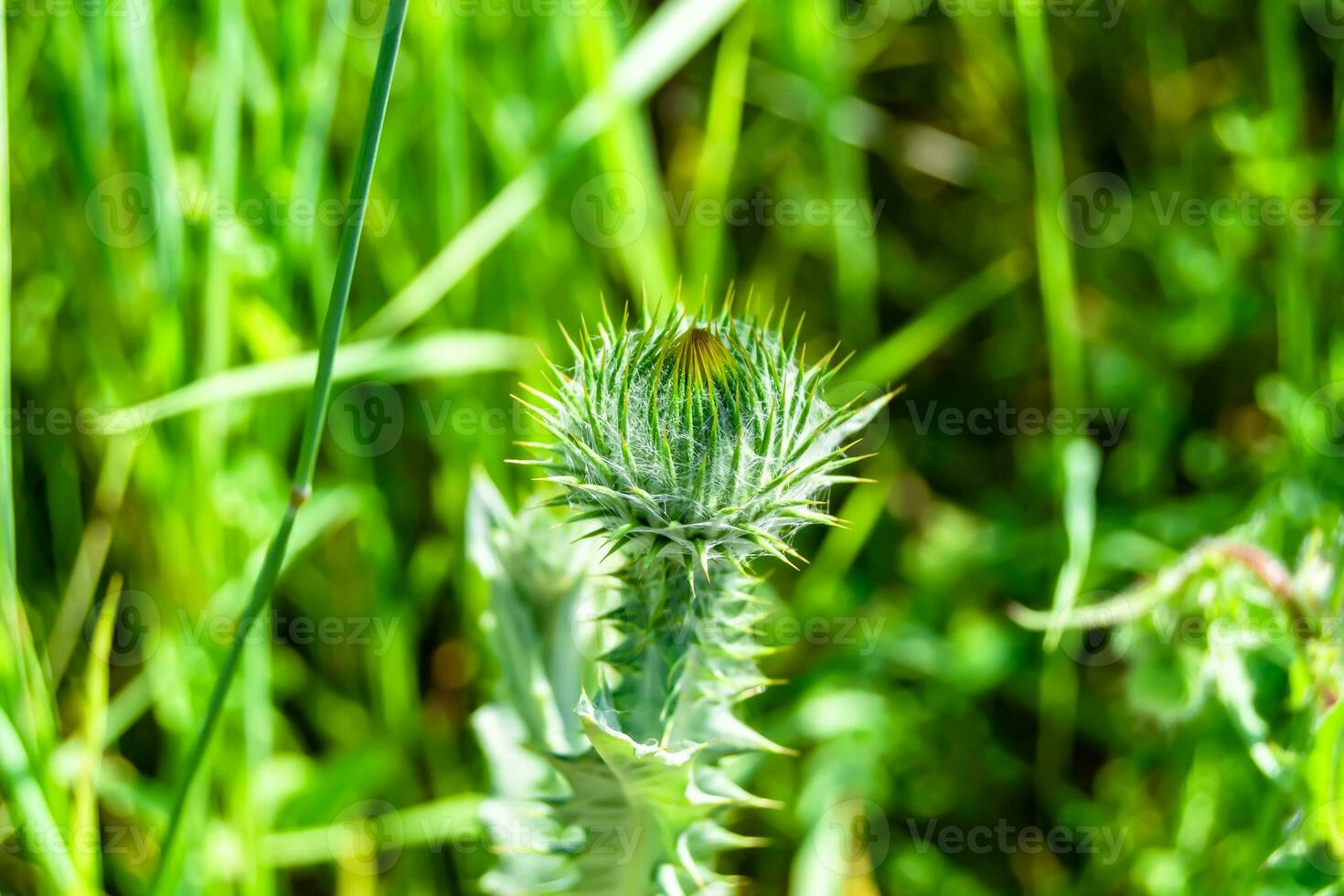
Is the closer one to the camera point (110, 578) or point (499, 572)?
point (499, 572)

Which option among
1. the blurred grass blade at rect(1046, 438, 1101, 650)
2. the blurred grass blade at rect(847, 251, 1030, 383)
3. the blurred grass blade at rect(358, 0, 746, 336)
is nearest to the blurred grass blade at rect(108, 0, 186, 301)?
the blurred grass blade at rect(358, 0, 746, 336)

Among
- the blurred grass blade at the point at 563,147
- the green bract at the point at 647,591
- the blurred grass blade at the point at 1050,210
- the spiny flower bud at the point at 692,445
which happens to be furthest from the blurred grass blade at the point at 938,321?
the spiny flower bud at the point at 692,445

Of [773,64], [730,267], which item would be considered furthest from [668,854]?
[773,64]

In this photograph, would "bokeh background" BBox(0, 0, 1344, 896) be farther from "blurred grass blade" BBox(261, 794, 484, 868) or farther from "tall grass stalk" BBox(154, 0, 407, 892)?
"tall grass stalk" BBox(154, 0, 407, 892)

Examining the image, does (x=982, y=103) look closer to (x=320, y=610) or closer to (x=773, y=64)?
(x=773, y=64)

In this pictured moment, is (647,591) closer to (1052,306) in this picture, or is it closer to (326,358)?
(326,358)

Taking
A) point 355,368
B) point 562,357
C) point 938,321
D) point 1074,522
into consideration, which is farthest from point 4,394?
point 938,321

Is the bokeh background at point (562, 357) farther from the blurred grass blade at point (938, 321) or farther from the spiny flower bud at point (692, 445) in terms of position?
the spiny flower bud at point (692, 445)
